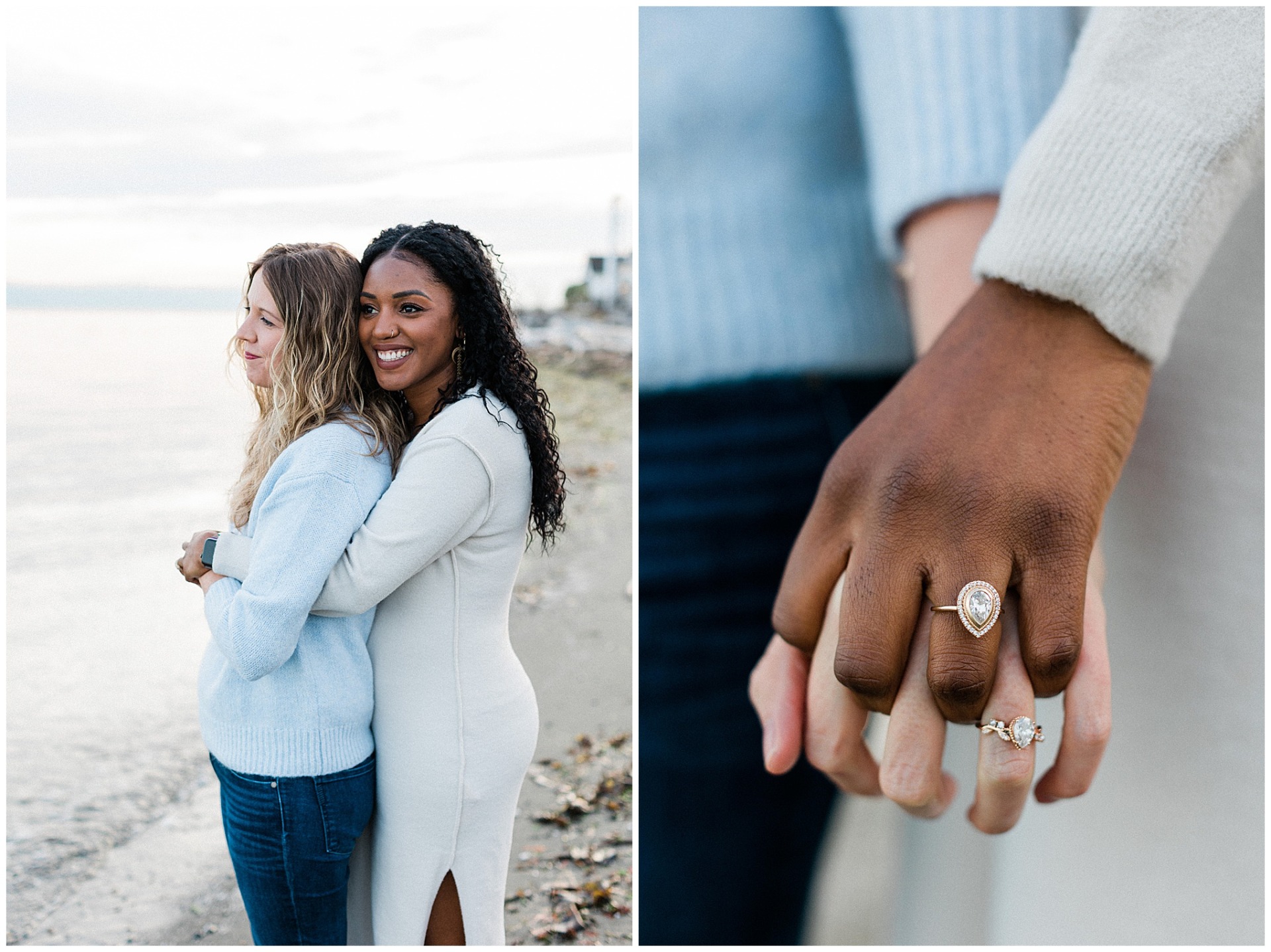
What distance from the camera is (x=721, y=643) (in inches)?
57.2

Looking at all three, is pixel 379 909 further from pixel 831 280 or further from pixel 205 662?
pixel 831 280

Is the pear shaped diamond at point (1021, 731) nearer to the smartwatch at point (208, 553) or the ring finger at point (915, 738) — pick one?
the ring finger at point (915, 738)

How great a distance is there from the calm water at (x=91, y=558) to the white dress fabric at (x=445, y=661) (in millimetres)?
372

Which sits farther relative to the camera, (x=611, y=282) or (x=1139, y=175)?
(x=611, y=282)

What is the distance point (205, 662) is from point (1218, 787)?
4.70 ft

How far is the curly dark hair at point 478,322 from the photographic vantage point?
4.19 feet

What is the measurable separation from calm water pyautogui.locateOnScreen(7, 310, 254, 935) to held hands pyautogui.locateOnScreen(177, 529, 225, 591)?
4.5 inches

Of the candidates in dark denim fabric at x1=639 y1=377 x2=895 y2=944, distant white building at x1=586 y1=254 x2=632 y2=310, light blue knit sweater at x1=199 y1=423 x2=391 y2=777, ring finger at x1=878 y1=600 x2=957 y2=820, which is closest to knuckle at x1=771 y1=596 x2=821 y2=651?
ring finger at x1=878 y1=600 x2=957 y2=820

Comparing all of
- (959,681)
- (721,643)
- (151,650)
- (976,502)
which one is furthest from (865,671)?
(151,650)

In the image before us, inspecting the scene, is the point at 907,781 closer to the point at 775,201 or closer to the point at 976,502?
the point at 976,502

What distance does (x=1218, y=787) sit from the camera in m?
1.43

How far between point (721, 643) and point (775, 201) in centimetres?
64

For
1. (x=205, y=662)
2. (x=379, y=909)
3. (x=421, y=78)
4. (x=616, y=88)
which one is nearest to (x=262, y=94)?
(x=421, y=78)

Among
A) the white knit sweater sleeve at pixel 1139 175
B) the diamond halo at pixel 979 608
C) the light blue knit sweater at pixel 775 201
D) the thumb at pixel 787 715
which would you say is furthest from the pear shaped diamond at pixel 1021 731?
the light blue knit sweater at pixel 775 201
